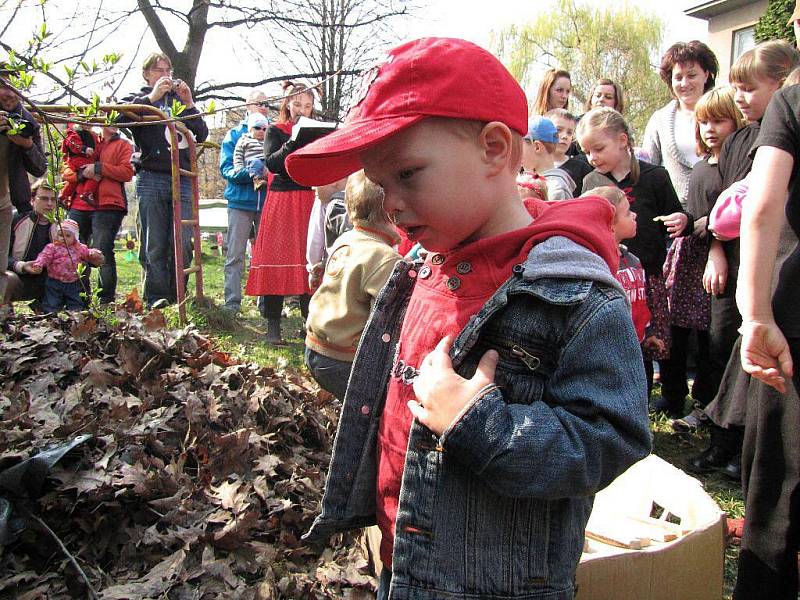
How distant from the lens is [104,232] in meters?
6.77

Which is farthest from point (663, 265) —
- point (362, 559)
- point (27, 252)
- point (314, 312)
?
point (27, 252)

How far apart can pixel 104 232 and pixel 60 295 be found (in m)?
0.93

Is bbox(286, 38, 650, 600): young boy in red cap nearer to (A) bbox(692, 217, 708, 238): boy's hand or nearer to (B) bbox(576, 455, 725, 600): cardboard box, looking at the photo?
(B) bbox(576, 455, 725, 600): cardboard box

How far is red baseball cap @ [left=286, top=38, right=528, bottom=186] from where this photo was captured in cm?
122

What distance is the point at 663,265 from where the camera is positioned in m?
4.48

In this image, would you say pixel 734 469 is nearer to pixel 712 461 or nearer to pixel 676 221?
pixel 712 461

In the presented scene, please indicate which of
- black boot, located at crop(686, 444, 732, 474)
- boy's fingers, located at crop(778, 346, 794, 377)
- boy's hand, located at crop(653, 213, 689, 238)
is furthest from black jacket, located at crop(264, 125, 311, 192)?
boy's fingers, located at crop(778, 346, 794, 377)

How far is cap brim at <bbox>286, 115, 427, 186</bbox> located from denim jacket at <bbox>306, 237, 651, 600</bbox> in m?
0.34

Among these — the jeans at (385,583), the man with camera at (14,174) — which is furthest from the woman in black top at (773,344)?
the man with camera at (14,174)

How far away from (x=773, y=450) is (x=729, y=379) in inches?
36.1

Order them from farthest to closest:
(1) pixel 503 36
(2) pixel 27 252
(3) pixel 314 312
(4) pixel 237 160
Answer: (1) pixel 503 36 → (4) pixel 237 160 → (2) pixel 27 252 → (3) pixel 314 312

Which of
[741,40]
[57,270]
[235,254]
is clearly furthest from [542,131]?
[741,40]

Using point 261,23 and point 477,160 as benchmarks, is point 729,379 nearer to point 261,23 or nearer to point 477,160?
point 477,160

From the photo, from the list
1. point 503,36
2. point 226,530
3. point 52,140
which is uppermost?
point 503,36
